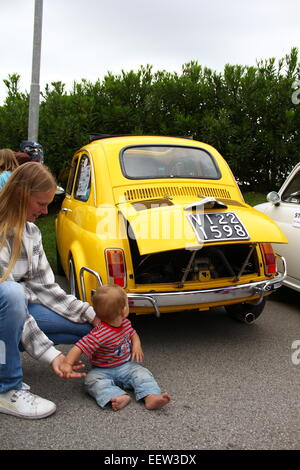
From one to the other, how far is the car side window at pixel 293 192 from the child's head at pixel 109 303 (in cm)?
314

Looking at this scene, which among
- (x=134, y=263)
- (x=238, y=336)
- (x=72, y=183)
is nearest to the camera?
(x=134, y=263)

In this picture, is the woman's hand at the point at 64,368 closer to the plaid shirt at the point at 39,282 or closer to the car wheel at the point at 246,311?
the plaid shirt at the point at 39,282

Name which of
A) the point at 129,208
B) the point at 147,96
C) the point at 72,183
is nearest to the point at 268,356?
the point at 129,208

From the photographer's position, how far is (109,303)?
3.19m

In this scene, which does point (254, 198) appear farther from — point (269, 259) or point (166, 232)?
point (166, 232)

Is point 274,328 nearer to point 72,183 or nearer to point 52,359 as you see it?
point 52,359

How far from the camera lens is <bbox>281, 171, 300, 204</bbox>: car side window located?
18.7ft

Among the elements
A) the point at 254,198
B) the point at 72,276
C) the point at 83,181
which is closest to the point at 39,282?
the point at 72,276

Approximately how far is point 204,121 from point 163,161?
5327 mm

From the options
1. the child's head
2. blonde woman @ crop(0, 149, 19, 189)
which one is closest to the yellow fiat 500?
the child's head

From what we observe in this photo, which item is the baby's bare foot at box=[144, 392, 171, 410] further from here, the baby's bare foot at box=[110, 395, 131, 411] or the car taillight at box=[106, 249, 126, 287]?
the car taillight at box=[106, 249, 126, 287]

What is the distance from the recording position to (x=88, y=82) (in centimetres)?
1076

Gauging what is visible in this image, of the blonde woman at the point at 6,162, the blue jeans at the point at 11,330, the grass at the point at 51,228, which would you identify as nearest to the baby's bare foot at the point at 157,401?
the blue jeans at the point at 11,330

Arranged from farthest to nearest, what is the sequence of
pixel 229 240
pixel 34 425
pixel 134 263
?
pixel 134 263, pixel 229 240, pixel 34 425
